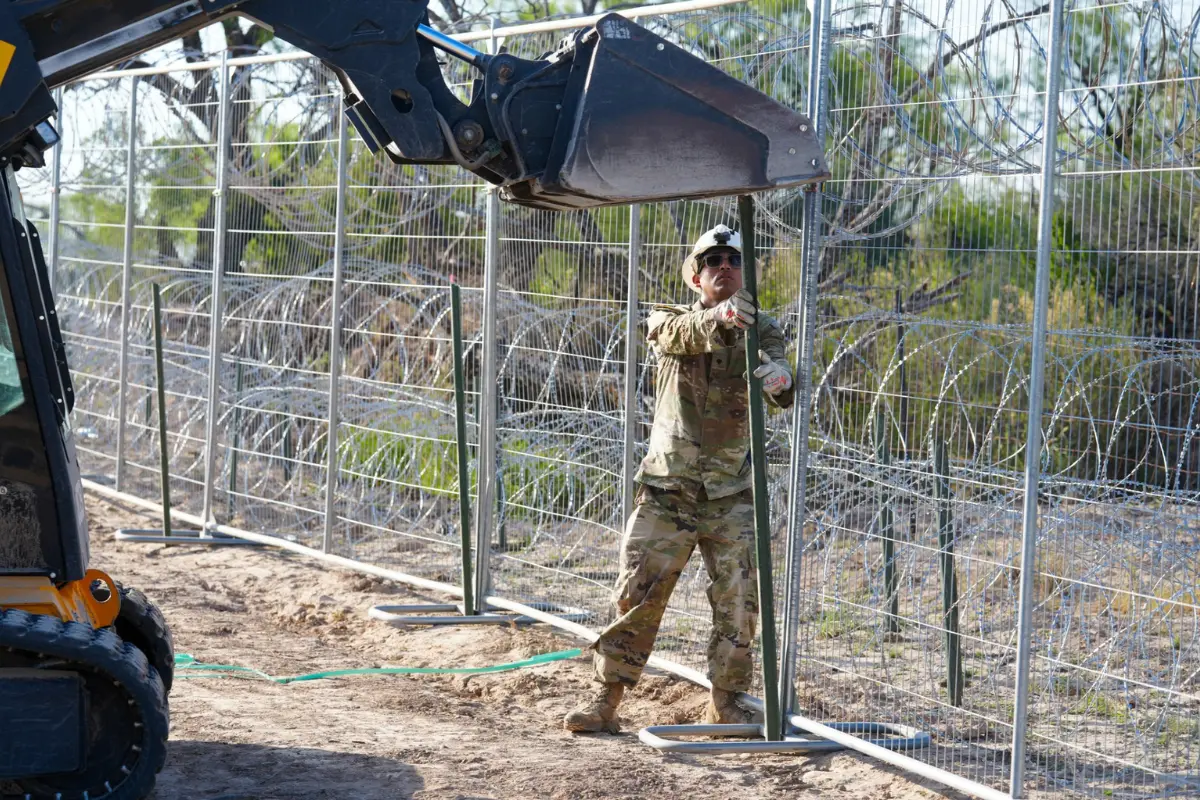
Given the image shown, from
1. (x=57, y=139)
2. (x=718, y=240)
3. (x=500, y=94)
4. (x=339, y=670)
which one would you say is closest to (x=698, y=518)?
(x=718, y=240)

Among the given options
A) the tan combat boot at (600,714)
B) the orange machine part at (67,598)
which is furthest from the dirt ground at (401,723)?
the orange machine part at (67,598)

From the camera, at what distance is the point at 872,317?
241 inches

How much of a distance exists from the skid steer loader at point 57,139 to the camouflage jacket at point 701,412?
1.32 metres

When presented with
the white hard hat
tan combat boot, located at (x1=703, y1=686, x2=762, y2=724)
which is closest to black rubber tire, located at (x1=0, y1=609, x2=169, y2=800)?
tan combat boot, located at (x1=703, y1=686, x2=762, y2=724)

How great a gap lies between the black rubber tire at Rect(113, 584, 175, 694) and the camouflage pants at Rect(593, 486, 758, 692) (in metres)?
1.82

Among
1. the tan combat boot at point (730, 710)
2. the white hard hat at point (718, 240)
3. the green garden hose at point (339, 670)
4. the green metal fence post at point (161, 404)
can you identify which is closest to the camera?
the white hard hat at point (718, 240)

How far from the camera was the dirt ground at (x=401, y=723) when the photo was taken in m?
5.60

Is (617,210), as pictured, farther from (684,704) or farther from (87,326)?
(87,326)

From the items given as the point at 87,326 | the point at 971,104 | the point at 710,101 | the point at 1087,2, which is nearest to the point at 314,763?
the point at 710,101

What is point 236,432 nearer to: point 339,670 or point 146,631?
point 339,670

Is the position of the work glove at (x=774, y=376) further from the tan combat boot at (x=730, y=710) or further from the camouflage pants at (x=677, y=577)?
the tan combat boot at (x=730, y=710)

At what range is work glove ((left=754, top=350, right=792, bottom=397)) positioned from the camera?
586cm

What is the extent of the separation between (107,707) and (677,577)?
2.45 metres

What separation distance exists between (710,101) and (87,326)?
981 centimetres
